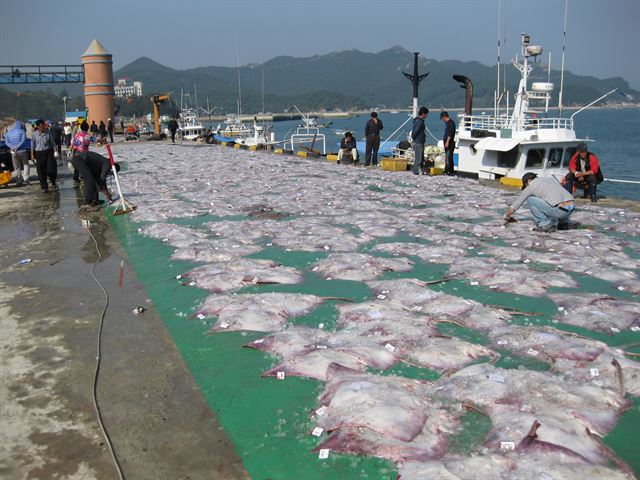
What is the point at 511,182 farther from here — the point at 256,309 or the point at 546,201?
the point at 256,309

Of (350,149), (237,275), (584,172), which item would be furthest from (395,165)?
(237,275)

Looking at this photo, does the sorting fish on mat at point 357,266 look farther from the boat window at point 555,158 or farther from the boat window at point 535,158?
the boat window at point 555,158

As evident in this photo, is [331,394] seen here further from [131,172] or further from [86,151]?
[131,172]

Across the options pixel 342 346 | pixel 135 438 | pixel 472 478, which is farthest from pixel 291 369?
pixel 472 478

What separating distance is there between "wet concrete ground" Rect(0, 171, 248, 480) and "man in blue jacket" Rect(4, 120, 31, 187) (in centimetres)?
932

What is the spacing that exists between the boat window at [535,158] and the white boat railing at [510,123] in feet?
4.66

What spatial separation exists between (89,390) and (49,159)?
13645 millimetres

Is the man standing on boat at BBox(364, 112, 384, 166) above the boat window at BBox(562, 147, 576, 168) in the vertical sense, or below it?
above

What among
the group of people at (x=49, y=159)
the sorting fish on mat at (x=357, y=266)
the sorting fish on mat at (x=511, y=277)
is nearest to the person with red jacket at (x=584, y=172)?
the sorting fish on mat at (x=511, y=277)

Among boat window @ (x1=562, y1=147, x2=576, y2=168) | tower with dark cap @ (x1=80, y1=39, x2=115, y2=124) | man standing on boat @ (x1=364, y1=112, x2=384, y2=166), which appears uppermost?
tower with dark cap @ (x1=80, y1=39, x2=115, y2=124)

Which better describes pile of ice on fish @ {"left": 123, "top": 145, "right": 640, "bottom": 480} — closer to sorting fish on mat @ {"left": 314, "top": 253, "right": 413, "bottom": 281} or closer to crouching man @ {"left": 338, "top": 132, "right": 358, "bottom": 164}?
sorting fish on mat @ {"left": 314, "top": 253, "right": 413, "bottom": 281}

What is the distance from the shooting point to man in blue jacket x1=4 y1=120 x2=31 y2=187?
53.4 feet

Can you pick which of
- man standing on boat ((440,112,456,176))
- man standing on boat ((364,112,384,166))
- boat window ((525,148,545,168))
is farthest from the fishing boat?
man standing on boat ((364,112,384,166))

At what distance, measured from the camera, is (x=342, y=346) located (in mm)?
5363
